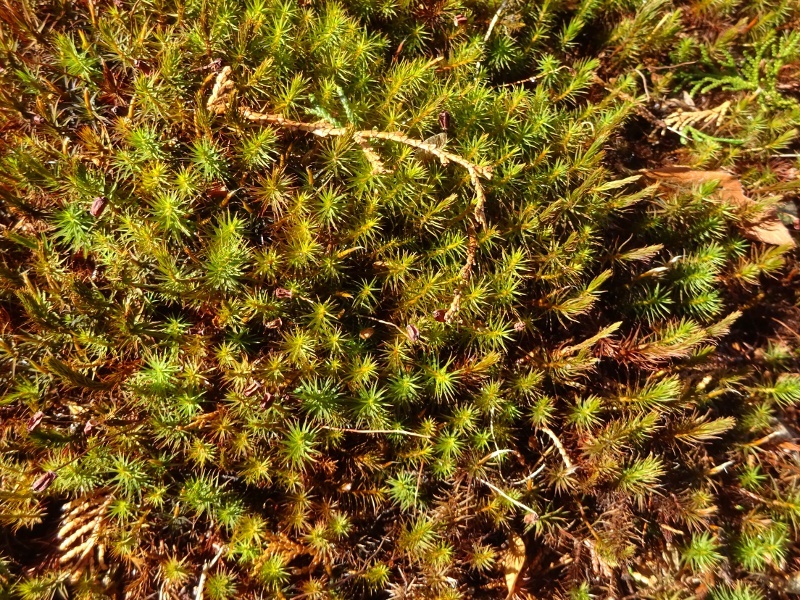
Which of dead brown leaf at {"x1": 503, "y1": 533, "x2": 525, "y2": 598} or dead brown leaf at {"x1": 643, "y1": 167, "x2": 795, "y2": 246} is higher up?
dead brown leaf at {"x1": 643, "y1": 167, "x2": 795, "y2": 246}

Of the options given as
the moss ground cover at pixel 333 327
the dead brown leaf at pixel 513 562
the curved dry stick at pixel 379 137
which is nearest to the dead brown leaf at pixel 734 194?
the moss ground cover at pixel 333 327

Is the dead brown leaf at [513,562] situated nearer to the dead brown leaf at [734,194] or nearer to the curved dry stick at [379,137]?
the curved dry stick at [379,137]

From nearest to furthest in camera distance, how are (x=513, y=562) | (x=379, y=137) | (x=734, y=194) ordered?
(x=379, y=137)
(x=513, y=562)
(x=734, y=194)

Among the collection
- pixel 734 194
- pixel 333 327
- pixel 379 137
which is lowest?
pixel 333 327

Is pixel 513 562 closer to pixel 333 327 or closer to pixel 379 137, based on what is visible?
pixel 333 327

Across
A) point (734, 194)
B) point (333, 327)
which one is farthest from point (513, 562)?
point (734, 194)

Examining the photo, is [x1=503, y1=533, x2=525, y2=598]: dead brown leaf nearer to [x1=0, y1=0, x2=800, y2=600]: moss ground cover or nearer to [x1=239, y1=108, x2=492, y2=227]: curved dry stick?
[x1=0, y1=0, x2=800, y2=600]: moss ground cover

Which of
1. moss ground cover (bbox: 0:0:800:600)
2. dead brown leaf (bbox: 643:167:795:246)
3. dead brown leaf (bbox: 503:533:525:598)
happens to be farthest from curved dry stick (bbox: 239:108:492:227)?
dead brown leaf (bbox: 503:533:525:598)
